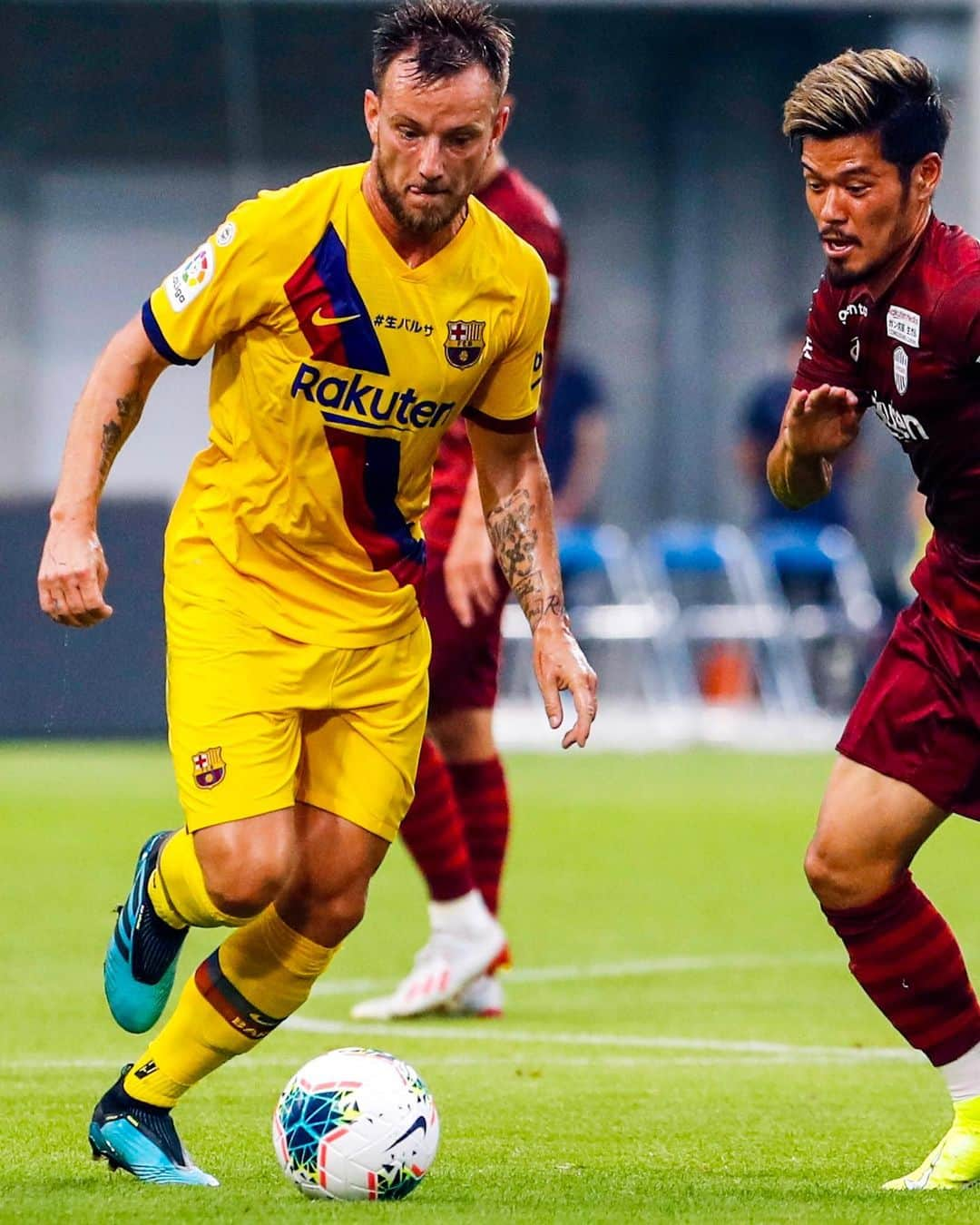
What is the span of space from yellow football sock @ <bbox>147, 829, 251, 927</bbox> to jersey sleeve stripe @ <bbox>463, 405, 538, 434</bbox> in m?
1.07

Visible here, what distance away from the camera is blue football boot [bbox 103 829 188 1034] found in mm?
4949

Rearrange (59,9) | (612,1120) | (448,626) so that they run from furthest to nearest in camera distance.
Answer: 1. (59,9)
2. (448,626)
3. (612,1120)

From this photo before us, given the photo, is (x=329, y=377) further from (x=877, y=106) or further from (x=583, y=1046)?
(x=583, y=1046)

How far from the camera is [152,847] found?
4.98 meters

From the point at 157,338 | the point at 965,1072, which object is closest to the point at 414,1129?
the point at 965,1072

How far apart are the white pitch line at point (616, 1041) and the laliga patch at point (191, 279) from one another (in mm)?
2796

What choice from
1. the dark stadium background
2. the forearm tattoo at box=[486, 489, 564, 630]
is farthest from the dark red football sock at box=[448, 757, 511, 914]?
the dark stadium background

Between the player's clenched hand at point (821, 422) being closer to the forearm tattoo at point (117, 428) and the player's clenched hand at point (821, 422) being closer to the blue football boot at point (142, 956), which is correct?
the forearm tattoo at point (117, 428)

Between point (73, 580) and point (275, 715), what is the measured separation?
54 cm

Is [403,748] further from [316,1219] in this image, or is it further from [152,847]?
[316,1219]

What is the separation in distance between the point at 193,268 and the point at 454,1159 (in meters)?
1.89

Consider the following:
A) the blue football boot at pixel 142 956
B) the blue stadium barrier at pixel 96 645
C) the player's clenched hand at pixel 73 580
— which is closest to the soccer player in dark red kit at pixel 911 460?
the blue football boot at pixel 142 956

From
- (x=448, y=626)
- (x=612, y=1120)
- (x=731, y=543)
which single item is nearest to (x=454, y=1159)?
(x=612, y=1120)

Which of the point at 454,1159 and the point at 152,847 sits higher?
the point at 152,847
